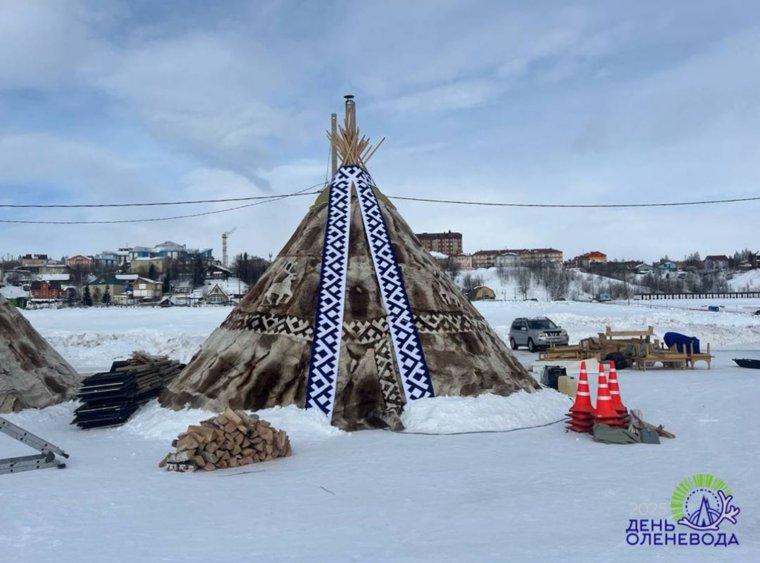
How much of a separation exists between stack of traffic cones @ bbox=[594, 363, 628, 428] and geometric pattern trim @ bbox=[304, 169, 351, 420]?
3.70 metres

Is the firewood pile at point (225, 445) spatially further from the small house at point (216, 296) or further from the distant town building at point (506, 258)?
the distant town building at point (506, 258)

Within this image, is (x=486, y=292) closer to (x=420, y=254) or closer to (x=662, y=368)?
(x=662, y=368)

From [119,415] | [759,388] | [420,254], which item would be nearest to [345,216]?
[420,254]

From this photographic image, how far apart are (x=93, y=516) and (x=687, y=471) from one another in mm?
5968

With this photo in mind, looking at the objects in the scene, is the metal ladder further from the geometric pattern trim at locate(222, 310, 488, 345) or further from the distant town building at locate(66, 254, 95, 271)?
the distant town building at locate(66, 254, 95, 271)

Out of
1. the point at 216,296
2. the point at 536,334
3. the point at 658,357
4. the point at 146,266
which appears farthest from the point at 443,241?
the point at 658,357

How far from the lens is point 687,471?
7.09 m

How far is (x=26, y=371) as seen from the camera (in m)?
12.2

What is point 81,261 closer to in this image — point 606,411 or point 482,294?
point 482,294

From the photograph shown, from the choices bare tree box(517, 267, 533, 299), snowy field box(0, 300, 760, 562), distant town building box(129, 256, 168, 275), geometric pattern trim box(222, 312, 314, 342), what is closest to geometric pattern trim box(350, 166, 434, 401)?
snowy field box(0, 300, 760, 562)

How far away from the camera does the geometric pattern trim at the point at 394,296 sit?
984 cm

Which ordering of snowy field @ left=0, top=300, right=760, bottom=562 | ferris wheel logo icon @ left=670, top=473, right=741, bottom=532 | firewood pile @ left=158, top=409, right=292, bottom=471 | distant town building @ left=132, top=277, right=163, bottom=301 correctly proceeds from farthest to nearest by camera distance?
distant town building @ left=132, top=277, right=163, bottom=301
firewood pile @ left=158, top=409, right=292, bottom=471
ferris wheel logo icon @ left=670, top=473, right=741, bottom=532
snowy field @ left=0, top=300, right=760, bottom=562

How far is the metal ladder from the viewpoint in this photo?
7254 millimetres

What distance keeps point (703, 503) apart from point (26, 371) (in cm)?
1135
